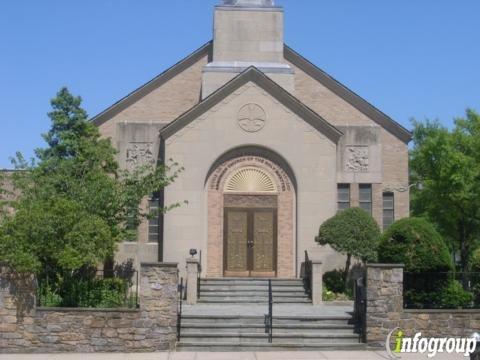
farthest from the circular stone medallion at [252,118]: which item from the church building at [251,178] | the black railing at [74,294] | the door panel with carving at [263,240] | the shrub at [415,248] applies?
the black railing at [74,294]

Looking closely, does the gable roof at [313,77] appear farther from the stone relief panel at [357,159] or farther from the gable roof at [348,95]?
the stone relief panel at [357,159]

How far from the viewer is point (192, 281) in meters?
23.3

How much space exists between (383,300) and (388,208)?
1225cm

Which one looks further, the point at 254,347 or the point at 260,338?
the point at 260,338

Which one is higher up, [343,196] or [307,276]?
[343,196]

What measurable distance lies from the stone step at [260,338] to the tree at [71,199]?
3.21m

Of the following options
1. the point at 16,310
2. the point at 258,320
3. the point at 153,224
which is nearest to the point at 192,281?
the point at 258,320

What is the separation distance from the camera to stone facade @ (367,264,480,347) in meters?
17.6

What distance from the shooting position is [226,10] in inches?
1219

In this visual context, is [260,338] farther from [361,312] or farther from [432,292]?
[432,292]

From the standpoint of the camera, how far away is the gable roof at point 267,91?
2716 cm

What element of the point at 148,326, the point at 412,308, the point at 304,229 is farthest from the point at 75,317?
the point at 304,229

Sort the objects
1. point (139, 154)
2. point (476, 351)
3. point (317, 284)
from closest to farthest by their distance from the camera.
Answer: point (476, 351) < point (317, 284) < point (139, 154)

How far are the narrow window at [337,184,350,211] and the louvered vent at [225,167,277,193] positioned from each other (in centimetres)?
318
